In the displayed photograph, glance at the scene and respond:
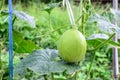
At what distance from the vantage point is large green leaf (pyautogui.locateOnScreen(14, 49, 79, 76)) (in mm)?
858

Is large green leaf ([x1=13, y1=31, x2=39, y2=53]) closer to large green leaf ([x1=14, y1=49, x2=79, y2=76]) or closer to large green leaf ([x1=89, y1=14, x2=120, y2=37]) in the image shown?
large green leaf ([x1=14, y1=49, x2=79, y2=76])

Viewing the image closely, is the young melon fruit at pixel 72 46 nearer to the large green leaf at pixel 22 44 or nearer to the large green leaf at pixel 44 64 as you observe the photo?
the large green leaf at pixel 44 64

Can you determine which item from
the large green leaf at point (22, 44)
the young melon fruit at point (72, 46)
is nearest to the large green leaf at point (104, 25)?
the young melon fruit at point (72, 46)

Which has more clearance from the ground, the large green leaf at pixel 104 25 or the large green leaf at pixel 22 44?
the large green leaf at pixel 104 25

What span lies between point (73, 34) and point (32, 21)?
0.64 ft

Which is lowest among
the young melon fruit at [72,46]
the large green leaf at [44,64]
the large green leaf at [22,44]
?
the large green leaf at [44,64]

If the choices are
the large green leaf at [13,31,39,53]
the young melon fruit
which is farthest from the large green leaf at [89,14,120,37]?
the large green leaf at [13,31,39,53]

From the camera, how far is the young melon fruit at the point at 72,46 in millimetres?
808

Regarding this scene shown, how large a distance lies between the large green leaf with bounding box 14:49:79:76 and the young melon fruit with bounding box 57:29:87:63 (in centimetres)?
4

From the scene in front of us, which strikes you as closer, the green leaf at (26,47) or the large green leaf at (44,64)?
the large green leaf at (44,64)

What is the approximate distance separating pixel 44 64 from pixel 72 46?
0.33ft

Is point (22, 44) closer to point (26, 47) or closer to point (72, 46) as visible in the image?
point (26, 47)

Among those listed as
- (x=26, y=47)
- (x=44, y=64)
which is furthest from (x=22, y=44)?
(x=44, y=64)

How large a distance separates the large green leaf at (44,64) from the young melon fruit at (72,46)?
4 cm
